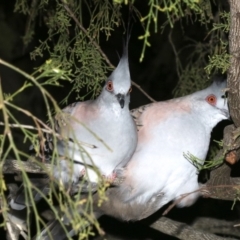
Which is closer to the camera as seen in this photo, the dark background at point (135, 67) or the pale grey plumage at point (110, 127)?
the pale grey plumage at point (110, 127)

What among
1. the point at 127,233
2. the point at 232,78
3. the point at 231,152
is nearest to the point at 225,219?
the point at 127,233

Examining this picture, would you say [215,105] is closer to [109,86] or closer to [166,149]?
[166,149]

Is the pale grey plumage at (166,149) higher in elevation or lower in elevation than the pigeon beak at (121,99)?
lower

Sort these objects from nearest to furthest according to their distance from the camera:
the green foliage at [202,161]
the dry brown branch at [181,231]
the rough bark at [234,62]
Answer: the rough bark at [234,62] → the green foliage at [202,161] → the dry brown branch at [181,231]

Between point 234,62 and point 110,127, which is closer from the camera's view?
point 234,62

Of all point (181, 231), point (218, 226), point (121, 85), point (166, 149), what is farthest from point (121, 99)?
point (218, 226)

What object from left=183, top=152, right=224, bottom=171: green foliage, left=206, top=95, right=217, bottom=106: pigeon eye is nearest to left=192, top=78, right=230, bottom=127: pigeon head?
left=206, top=95, right=217, bottom=106: pigeon eye

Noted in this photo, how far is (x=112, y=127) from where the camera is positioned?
210 cm

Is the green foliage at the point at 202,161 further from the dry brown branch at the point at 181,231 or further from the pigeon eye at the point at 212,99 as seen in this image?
the dry brown branch at the point at 181,231

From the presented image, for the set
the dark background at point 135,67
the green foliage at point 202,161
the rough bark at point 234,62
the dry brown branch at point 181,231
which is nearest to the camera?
the rough bark at point 234,62

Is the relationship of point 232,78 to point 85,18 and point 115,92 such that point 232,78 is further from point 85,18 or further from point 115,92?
point 85,18

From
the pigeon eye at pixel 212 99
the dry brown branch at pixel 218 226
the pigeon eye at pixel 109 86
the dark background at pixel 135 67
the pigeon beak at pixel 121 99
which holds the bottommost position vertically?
the dry brown branch at pixel 218 226

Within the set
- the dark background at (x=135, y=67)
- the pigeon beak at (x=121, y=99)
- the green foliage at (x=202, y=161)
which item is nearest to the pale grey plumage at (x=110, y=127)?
the pigeon beak at (x=121, y=99)

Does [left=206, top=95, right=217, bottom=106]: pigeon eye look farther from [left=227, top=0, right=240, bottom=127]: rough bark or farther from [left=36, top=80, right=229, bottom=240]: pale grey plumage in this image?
[left=227, top=0, right=240, bottom=127]: rough bark
